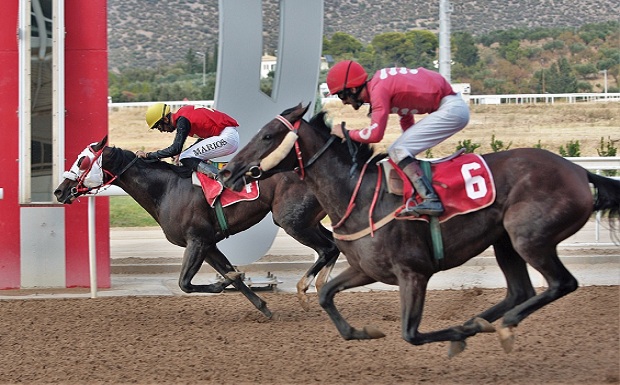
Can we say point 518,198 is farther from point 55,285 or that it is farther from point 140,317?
point 55,285

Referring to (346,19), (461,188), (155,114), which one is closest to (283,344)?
(461,188)

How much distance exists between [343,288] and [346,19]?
54373mm

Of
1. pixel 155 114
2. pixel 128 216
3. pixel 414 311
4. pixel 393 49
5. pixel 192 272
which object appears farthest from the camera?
pixel 393 49

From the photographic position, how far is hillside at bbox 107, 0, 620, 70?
57219 millimetres

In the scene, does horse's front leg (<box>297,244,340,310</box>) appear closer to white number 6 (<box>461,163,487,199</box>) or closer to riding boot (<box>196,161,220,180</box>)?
riding boot (<box>196,161,220,180</box>)

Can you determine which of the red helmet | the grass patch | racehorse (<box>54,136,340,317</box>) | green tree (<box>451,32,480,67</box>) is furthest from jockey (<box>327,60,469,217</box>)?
green tree (<box>451,32,480,67</box>)

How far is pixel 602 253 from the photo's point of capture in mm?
10344

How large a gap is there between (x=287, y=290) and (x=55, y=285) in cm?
226

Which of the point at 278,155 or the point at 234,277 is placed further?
the point at 234,277

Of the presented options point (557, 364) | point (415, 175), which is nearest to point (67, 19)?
point (415, 175)

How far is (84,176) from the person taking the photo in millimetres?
7578

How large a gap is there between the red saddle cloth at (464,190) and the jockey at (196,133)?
2683mm

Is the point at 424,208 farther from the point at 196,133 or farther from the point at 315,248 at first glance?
the point at 196,133

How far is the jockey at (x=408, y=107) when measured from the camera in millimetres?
5305
